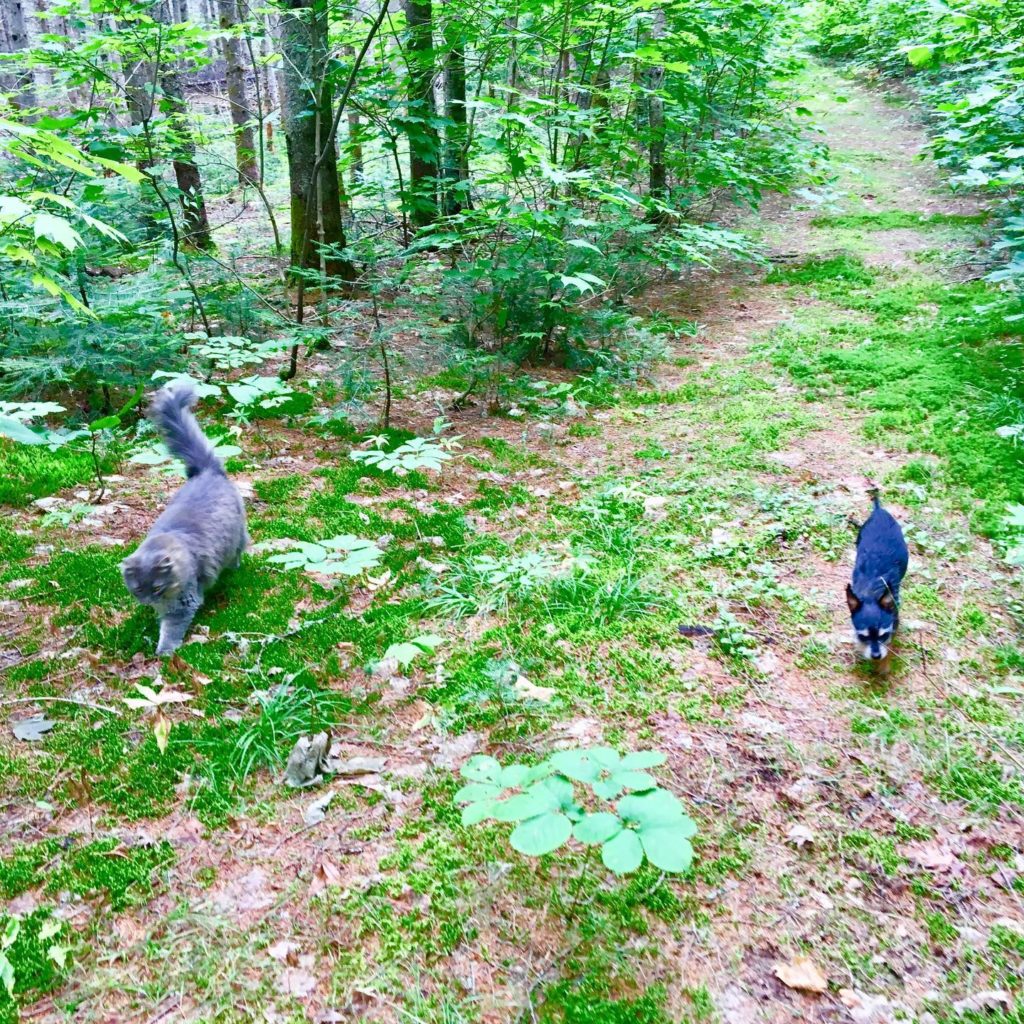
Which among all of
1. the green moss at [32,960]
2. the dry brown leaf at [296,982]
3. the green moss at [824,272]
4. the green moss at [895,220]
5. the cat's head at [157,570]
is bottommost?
the dry brown leaf at [296,982]

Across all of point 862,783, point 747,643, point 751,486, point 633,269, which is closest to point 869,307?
point 633,269

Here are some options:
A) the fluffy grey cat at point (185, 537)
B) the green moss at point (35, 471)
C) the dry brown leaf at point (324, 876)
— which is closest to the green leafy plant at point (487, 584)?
the fluffy grey cat at point (185, 537)

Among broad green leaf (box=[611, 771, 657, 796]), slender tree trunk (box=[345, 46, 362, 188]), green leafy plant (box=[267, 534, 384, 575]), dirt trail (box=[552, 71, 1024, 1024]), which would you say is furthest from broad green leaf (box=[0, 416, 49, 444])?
slender tree trunk (box=[345, 46, 362, 188])

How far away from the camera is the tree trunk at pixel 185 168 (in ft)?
19.6

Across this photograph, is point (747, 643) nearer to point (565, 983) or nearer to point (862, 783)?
point (862, 783)

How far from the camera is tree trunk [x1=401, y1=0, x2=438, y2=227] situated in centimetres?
590

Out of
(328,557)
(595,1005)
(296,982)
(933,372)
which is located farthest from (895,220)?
(296,982)

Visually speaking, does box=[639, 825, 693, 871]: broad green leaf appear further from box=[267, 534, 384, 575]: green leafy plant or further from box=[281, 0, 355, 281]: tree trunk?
box=[281, 0, 355, 281]: tree trunk

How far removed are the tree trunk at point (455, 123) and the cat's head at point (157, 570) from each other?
12.8 ft

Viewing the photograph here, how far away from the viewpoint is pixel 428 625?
342 centimetres

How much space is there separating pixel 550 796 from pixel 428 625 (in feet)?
5.87

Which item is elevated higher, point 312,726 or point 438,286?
point 438,286

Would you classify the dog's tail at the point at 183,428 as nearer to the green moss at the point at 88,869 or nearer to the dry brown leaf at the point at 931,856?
the green moss at the point at 88,869

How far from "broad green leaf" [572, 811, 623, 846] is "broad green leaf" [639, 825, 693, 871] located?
67mm
